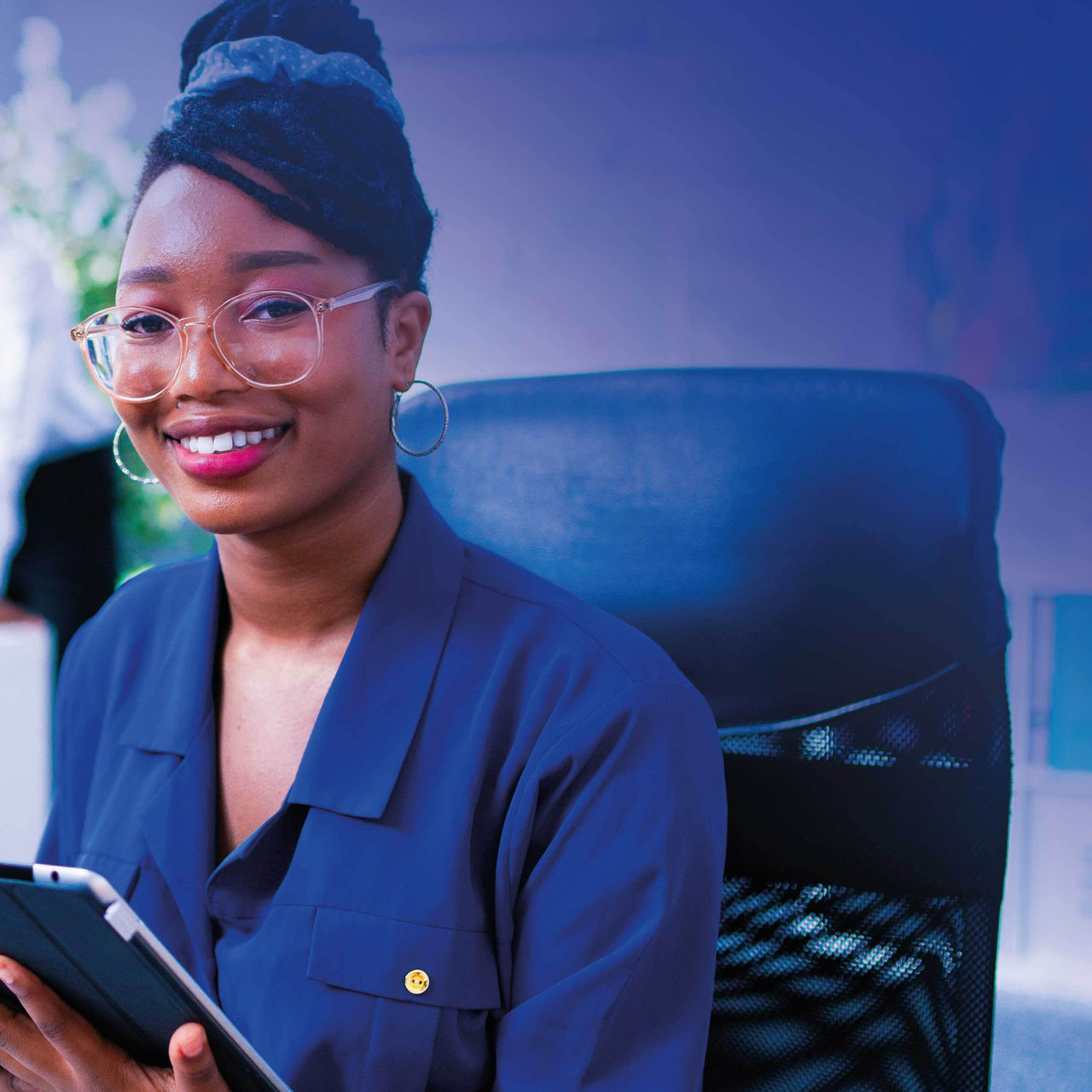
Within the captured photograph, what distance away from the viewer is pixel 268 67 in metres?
1.01

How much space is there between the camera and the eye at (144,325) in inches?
39.0

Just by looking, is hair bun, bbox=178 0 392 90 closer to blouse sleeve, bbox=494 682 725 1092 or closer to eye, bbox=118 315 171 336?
eye, bbox=118 315 171 336

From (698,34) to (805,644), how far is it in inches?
25.4

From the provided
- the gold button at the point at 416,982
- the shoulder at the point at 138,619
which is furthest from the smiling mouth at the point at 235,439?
the gold button at the point at 416,982

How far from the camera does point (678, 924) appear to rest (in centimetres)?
82

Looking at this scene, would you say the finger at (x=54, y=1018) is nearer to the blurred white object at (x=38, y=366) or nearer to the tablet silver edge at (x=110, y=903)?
the tablet silver edge at (x=110, y=903)

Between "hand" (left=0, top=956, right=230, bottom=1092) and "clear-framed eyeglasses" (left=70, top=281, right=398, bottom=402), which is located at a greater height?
"clear-framed eyeglasses" (left=70, top=281, right=398, bottom=402)

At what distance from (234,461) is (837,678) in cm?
58

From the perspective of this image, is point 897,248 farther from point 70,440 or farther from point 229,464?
point 70,440

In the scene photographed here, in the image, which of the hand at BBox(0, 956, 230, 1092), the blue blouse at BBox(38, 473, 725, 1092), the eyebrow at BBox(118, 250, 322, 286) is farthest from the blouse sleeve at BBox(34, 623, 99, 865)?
the eyebrow at BBox(118, 250, 322, 286)

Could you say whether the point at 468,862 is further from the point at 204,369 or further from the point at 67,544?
the point at 67,544

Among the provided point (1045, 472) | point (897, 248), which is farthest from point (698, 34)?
point (1045, 472)

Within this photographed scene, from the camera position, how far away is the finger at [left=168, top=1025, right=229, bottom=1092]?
0.69 meters

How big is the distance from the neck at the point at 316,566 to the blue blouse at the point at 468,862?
0.04m
